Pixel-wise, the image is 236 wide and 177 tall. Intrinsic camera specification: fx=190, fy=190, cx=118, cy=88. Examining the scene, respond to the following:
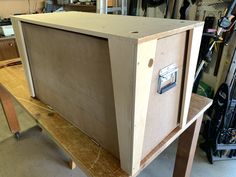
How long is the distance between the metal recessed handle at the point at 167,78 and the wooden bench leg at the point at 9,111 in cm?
154

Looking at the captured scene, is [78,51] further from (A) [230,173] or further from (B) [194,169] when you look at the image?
(A) [230,173]

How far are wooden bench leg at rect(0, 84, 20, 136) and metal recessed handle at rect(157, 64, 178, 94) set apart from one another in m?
1.54

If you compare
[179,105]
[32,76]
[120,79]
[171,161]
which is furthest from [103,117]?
[171,161]

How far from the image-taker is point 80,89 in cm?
66

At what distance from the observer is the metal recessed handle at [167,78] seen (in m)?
0.55

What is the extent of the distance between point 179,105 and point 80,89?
1.23 feet

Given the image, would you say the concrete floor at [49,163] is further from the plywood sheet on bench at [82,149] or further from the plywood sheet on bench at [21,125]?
the plywood sheet on bench at [82,149]

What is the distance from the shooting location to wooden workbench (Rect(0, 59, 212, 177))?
2.10 feet

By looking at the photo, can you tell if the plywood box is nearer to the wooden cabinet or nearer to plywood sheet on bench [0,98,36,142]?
plywood sheet on bench [0,98,36,142]

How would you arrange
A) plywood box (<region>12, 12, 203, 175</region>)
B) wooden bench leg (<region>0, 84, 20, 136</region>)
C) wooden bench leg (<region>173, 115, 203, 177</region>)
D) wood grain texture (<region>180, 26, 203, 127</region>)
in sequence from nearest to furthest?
plywood box (<region>12, 12, 203, 175</region>)
wood grain texture (<region>180, 26, 203, 127</region>)
wooden bench leg (<region>173, 115, 203, 177</region>)
wooden bench leg (<region>0, 84, 20, 136</region>)

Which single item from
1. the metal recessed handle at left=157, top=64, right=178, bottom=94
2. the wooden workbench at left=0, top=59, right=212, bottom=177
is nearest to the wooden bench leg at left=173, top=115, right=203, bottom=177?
the wooden workbench at left=0, top=59, right=212, bottom=177

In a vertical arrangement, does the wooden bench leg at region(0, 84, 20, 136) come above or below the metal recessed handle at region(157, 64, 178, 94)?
below

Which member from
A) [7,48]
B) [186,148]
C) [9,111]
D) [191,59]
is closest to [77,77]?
[191,59]

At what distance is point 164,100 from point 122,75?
22 cm
